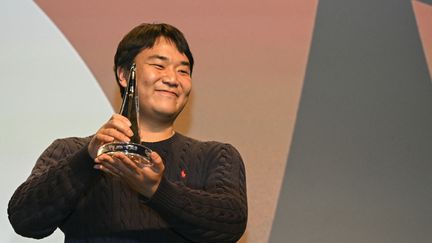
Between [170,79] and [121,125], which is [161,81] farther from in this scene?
[121,125]

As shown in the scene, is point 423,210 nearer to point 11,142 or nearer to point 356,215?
point 356,215

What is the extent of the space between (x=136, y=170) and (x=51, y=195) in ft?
0.64

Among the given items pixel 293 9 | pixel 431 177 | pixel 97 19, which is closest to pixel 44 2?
pixel 97 19

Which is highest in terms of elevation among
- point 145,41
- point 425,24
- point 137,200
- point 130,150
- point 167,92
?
point 425,24

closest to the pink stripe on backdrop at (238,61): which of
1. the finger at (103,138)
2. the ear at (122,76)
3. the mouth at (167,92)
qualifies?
the ear at (122,76)

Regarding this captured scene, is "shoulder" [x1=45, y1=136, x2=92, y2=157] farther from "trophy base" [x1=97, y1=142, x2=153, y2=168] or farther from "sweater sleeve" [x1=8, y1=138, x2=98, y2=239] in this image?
"trophy base" [x1=97, y1=142, x2=153, y2=168]

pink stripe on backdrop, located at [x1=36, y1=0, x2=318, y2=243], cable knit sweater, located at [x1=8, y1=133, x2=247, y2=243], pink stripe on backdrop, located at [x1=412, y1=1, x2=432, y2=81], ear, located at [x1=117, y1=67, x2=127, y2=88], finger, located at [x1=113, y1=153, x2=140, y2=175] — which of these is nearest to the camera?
finger, located at [x1=113, y1=153, x2=140, y2=175]

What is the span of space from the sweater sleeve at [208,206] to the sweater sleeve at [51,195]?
132mm

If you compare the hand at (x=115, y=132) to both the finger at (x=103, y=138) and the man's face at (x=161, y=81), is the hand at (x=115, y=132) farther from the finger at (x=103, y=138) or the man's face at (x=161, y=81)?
the man's face at (x=161, y=81)

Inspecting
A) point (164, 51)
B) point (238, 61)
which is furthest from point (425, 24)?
point (164, 51)

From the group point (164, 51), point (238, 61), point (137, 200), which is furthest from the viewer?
point (238, 61)

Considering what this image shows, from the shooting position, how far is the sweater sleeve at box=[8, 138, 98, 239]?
107 centimetres

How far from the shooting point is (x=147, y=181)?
100 cm

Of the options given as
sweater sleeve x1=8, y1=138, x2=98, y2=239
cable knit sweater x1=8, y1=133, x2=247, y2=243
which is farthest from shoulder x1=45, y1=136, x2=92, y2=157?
sweater sleeve x1=8, y1=138, x2=98, y2=239
